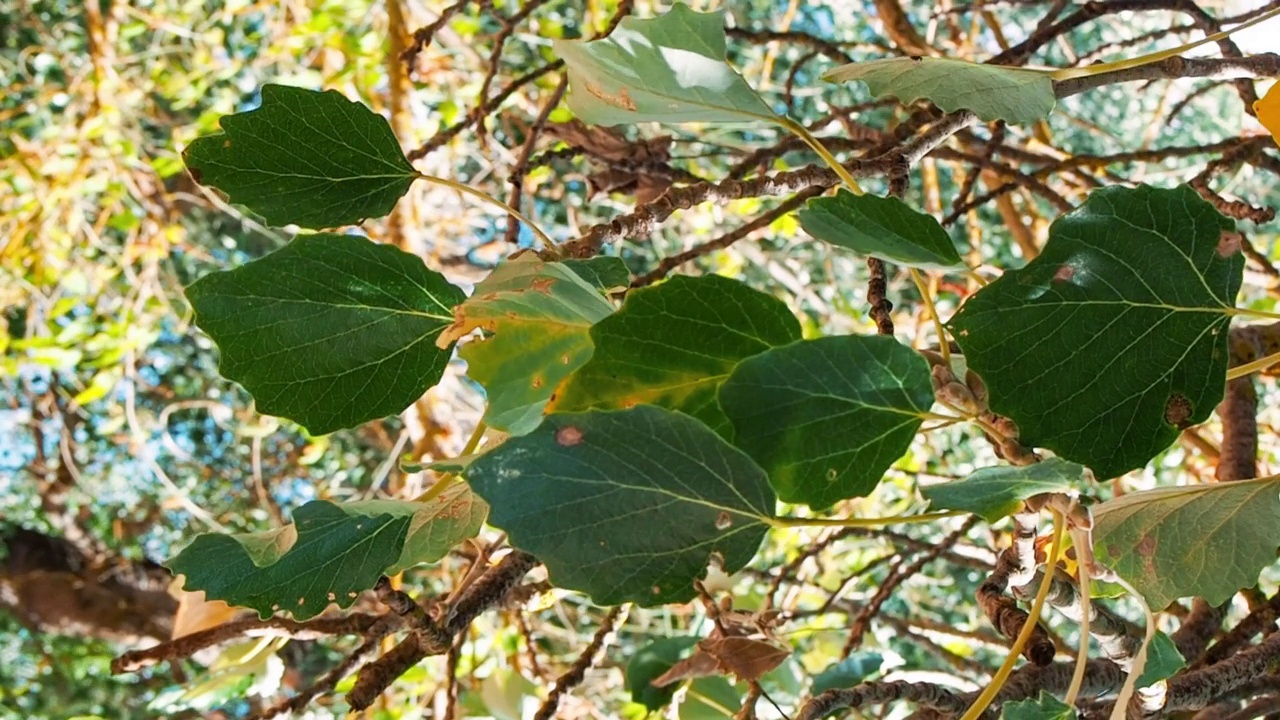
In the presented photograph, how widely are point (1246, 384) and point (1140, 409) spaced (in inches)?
17.3

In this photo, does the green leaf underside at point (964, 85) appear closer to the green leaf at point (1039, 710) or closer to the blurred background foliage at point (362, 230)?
the green leaf at point (1039, 710)

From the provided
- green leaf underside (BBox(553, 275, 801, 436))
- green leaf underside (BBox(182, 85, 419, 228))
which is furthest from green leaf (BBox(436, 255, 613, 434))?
green leaf underside (BBox(182, 85, 419, 228))

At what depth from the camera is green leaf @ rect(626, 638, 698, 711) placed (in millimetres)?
554

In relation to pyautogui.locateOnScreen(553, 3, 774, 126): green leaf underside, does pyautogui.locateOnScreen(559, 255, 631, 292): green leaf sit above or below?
below

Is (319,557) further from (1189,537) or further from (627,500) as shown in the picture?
(1189,537)

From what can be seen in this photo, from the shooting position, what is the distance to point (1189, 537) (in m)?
0.31

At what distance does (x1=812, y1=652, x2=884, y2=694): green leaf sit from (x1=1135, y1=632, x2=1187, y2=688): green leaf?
0.60ft

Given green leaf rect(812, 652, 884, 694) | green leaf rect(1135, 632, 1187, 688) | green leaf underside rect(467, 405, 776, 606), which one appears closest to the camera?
green leaf underside rect(467, 405, 776, 606)

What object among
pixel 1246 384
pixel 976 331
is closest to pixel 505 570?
pixel 976 331

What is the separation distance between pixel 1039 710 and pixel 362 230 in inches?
42.8

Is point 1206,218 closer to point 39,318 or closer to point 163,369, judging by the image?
point 39,318

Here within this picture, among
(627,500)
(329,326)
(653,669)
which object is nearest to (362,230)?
(653,669)

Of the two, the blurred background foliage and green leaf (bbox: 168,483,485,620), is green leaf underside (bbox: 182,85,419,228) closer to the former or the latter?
green leaf (bbox: 168,483,485,620)

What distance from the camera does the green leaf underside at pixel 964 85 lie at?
12.5 inches
